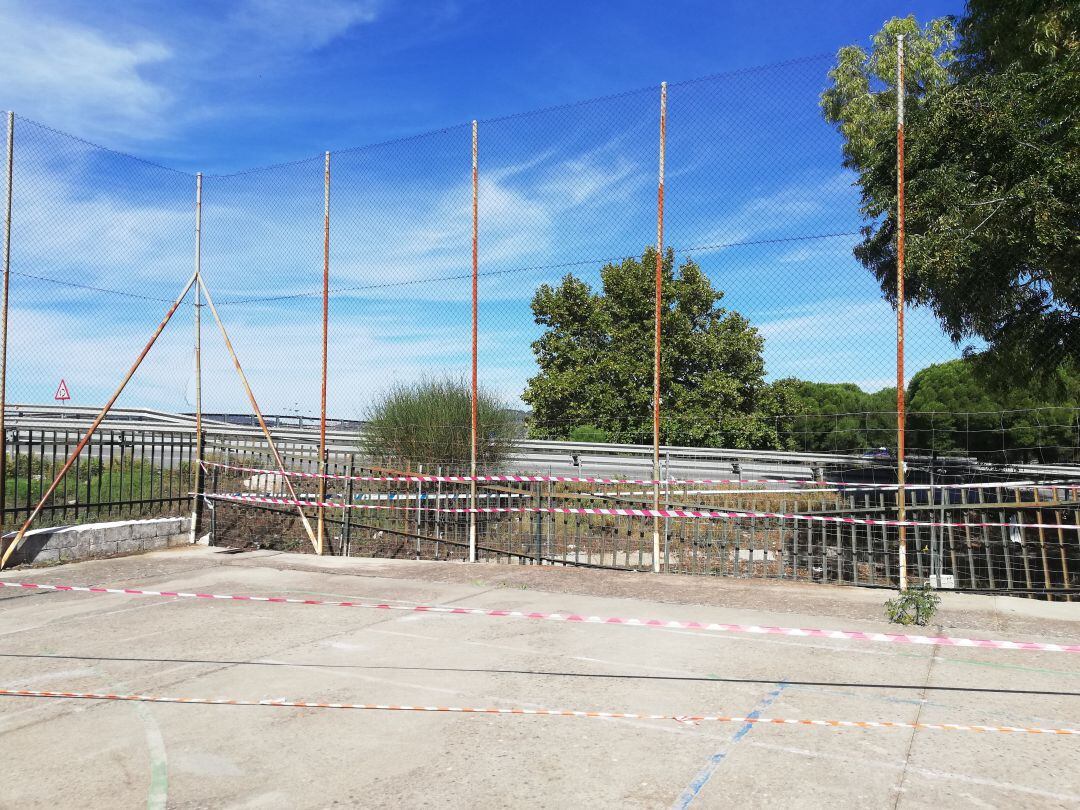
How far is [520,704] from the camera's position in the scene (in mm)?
4797

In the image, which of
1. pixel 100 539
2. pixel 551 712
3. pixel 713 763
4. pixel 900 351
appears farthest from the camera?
pixel 100 539

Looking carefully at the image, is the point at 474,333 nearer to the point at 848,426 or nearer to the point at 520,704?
the point at 520,704

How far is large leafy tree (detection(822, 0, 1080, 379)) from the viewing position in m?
10.7

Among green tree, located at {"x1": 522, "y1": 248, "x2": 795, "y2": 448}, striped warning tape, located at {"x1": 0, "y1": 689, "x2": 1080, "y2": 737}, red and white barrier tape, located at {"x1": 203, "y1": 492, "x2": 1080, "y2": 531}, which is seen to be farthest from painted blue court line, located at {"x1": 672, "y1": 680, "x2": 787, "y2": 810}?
green tree, located at {"x1": 522, "y1": 248, "x2": 795, "y2": 448}

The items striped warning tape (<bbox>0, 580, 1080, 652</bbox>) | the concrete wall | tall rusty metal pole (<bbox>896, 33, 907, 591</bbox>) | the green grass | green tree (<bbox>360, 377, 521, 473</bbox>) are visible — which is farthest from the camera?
green tree (<bbox>360, 377, 521, 473</bbox>)

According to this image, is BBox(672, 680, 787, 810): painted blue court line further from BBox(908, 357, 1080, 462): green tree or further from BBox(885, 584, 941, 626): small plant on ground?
BBox(908, 357, 1080, 462): green tree

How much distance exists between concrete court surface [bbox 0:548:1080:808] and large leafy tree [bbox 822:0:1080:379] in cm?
581

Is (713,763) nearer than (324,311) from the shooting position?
Yes

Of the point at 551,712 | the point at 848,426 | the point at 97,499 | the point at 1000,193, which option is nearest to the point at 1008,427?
the point at 848,426

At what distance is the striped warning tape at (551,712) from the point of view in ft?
14.5

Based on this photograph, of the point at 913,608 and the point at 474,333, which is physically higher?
the point at 474,333

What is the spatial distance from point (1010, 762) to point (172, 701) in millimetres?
4695

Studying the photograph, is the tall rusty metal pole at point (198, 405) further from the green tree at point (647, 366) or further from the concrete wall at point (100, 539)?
the green tree at point (647, 366)

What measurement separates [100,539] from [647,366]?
18.3 metres
